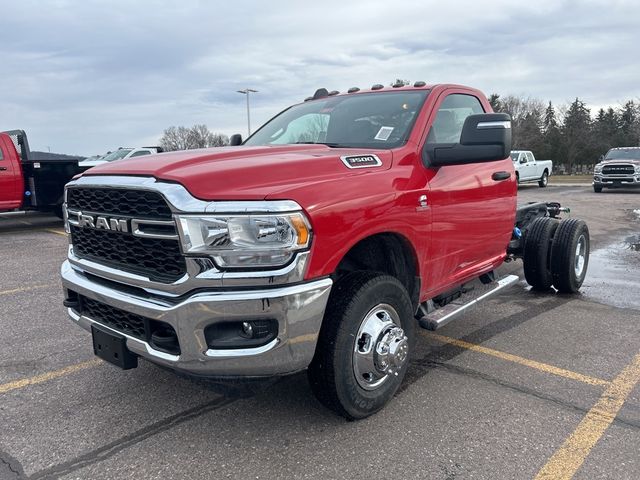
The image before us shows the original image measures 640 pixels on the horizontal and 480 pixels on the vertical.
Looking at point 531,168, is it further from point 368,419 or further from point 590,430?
point 368,419

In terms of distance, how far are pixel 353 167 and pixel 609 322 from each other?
337 cm

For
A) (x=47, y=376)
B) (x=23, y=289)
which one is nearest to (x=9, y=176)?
(x=23, y=289)

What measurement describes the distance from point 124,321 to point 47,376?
4.65ft

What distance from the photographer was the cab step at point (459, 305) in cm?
368

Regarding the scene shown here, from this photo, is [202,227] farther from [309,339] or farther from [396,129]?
[396,129]

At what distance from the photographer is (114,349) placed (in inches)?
115

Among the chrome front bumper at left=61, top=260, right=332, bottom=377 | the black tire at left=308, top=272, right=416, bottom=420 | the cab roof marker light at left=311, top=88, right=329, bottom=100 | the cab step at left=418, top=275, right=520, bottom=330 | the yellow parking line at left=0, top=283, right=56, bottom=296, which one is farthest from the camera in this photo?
the yellow parking line at left=0, top=283, right=56, bottom=296

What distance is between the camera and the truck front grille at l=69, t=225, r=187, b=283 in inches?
104

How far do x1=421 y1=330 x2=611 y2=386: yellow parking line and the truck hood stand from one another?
190 cm

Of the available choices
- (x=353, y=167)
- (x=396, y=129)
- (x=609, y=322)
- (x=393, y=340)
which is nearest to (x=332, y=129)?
(x=396, y=129)

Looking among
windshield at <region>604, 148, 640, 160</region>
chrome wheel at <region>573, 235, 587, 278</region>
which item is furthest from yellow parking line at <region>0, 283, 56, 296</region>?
windshield at <region>604, 148, 640, 160</region>

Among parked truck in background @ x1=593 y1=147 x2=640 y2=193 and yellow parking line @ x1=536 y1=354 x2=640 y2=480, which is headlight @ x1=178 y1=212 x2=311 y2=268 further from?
parked truck in background @ x1=593 y1=147 x2=640 y2=193

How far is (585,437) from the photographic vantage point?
297cm

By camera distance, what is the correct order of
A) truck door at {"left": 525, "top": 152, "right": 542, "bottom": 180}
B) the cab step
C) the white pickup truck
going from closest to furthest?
the cab step, the white pickup truck, truck door at {"left": 525, "top": 152, "right": 542, "bottom": 180}
